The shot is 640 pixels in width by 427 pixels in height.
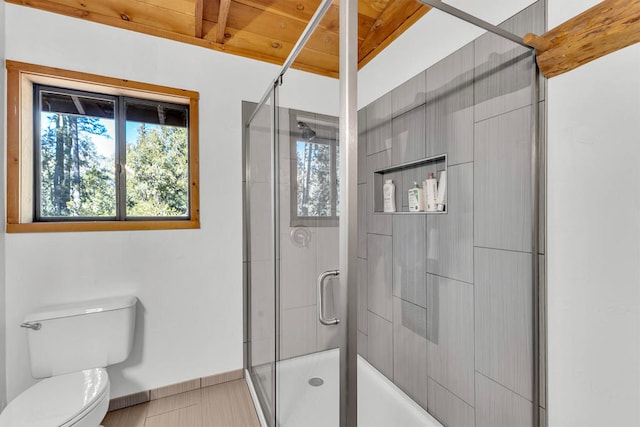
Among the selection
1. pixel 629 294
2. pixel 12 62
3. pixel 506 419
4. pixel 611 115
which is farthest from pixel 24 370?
pixel 611 115

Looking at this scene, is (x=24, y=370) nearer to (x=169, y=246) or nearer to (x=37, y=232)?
(x=37, y=232)

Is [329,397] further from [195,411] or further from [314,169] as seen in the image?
[195,411]

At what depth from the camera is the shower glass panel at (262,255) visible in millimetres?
1446

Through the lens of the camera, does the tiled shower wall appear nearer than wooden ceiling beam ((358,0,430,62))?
Yes

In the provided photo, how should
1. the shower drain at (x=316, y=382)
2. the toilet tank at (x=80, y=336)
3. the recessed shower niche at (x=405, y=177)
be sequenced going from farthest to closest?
the toilet tank at (x=80, y=336) → the recessed shower niche at (x=405, y=177) → the shower drain at (x=316, y=382)

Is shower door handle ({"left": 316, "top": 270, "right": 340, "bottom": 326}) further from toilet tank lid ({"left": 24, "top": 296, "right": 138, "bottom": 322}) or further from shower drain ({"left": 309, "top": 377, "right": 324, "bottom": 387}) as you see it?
toilet tank lid ({"left": 24, "top": 296, "right": 138, "bottom": 322})

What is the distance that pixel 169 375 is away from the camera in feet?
5.97

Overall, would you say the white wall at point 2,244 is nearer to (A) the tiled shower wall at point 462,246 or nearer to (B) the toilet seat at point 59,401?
(B) the toilet seat at point 59,401

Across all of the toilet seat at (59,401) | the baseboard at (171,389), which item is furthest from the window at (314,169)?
the baseboard at (171,389)

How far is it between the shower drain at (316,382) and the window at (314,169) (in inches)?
21.1

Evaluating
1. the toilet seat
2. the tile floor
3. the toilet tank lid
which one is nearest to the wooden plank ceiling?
the toilet tank lid

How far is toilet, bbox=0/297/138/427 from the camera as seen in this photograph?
1.15 m

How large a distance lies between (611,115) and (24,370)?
9.35ft

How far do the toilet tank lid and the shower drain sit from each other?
121cm
